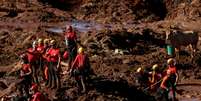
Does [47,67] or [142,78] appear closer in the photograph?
[47,67]

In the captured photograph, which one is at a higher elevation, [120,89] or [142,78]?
[142,78]

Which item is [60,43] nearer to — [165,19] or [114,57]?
[114,57]

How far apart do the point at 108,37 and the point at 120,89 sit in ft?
31.1

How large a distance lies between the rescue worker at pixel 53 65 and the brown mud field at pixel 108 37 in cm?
31

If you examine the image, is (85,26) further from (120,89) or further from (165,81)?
(165,81)

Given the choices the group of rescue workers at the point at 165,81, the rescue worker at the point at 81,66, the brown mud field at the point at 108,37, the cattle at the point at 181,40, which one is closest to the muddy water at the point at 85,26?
the brown mud field at the point at 108,37

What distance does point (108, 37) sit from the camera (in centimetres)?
3023

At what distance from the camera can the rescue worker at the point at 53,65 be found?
63.5ft

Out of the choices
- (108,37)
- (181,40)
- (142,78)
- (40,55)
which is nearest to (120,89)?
(142,78)

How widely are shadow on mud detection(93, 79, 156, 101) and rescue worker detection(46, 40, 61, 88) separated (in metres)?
1.47

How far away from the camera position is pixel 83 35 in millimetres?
31328

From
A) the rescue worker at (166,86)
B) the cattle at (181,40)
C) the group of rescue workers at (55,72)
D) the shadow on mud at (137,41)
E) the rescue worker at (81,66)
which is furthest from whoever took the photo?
the shadow on mud at (137,41)

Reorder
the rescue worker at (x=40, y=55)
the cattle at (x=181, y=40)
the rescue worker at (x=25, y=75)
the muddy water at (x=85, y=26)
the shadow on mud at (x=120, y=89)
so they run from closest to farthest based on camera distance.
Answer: the rescue worker at (x=25, y=75) < the rescue worker at (x=40, y=55) < the shadow on mud at (x=120, y=89) < the cattle at (x=181, y=40) < the muddy water at (x=85, y=26)

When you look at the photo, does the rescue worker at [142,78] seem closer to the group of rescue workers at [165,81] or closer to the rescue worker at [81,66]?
the group of rescue workers at [165,81]
